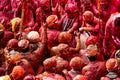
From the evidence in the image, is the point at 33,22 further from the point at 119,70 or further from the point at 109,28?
the point at 119,70

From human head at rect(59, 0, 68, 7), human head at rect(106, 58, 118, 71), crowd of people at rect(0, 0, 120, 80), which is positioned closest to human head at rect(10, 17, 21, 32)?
crowd of people at rect(0, 0, 120, 80)

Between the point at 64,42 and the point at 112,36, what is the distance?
2.49ft

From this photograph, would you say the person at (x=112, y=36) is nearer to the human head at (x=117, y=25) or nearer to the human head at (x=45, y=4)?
the human head at (x=117, y=25)

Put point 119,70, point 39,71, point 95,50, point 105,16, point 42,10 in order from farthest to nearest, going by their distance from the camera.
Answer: point 42,10
point 105,16
point 39,71
point 95,50
point 119,70

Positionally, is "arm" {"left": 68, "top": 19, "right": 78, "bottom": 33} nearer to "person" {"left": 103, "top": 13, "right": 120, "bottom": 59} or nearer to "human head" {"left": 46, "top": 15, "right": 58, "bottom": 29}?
"human head" {"left": 46, "top": 15, "right": 58, "bottom": 29}

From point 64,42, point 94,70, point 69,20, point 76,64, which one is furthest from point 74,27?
point 94,70

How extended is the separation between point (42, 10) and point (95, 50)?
7.68ft

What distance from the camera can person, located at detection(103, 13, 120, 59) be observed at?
7.41m

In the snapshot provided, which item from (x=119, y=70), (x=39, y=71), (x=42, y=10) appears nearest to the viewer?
(x=119, y=70)

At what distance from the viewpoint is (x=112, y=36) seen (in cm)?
758

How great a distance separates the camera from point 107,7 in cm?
814

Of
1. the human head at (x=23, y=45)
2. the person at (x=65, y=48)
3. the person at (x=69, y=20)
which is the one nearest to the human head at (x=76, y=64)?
the person at (x=65, y=48)

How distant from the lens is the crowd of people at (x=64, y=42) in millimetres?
6786

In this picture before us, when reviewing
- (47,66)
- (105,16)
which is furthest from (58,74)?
(105,16)
